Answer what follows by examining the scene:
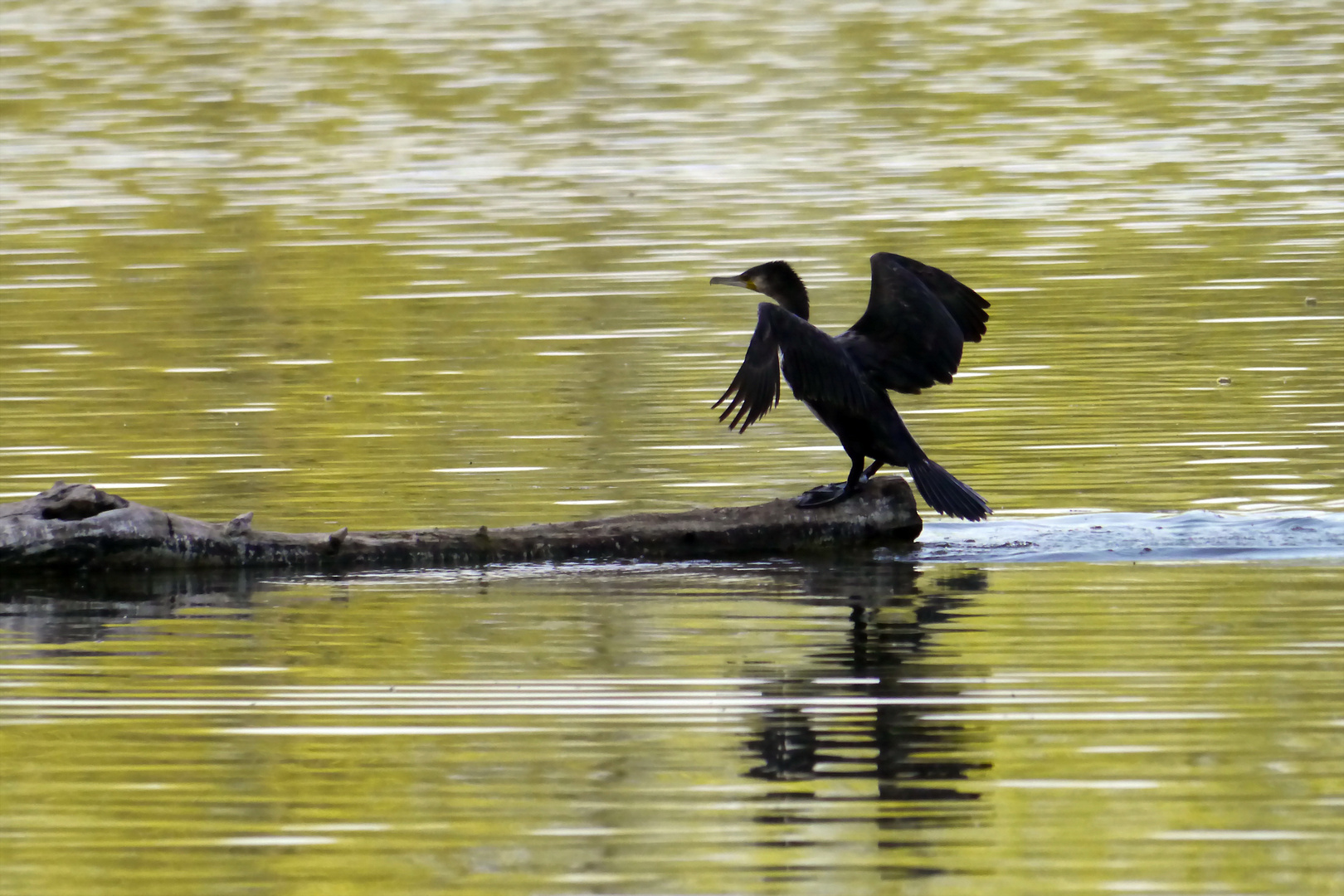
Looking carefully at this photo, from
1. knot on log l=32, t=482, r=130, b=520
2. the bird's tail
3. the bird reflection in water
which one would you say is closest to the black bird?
the bird's tail

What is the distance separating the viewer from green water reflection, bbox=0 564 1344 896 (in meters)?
5.71

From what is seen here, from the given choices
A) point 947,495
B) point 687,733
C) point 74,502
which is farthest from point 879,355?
point 74,502

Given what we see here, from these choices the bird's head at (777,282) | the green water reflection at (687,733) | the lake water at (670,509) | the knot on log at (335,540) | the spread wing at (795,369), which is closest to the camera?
the green water reflection at (687,733)

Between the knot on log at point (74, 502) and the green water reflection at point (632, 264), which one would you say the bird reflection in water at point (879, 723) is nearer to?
the green water reflection at point (632, 264)

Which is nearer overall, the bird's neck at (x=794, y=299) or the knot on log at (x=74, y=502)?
the knot on log at (x=74, y=502)

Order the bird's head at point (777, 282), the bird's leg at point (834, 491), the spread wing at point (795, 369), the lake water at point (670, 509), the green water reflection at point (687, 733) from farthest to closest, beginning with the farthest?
the bird's head at point (777, 282) < the bird's leg at point (834, 491) < the spread wing at point (795, 369) < the lake water at point (670, 509) < the green water reflection at point (687, 733)

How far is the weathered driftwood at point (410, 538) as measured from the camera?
8.94 metres

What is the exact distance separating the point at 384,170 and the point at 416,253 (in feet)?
21.8

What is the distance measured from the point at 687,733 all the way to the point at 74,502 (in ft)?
9.89

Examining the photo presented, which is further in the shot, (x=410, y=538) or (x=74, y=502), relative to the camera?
(x=410, y=538)

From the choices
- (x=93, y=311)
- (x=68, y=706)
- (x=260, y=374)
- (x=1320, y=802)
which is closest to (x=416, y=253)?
(x=93, y=311)

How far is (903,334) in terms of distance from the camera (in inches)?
372

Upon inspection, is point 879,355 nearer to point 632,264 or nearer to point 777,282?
point 777,282

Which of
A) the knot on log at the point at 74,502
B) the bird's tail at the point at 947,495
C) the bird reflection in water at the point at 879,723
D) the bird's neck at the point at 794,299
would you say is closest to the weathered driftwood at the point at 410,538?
the knot on log at the point at 74,502
